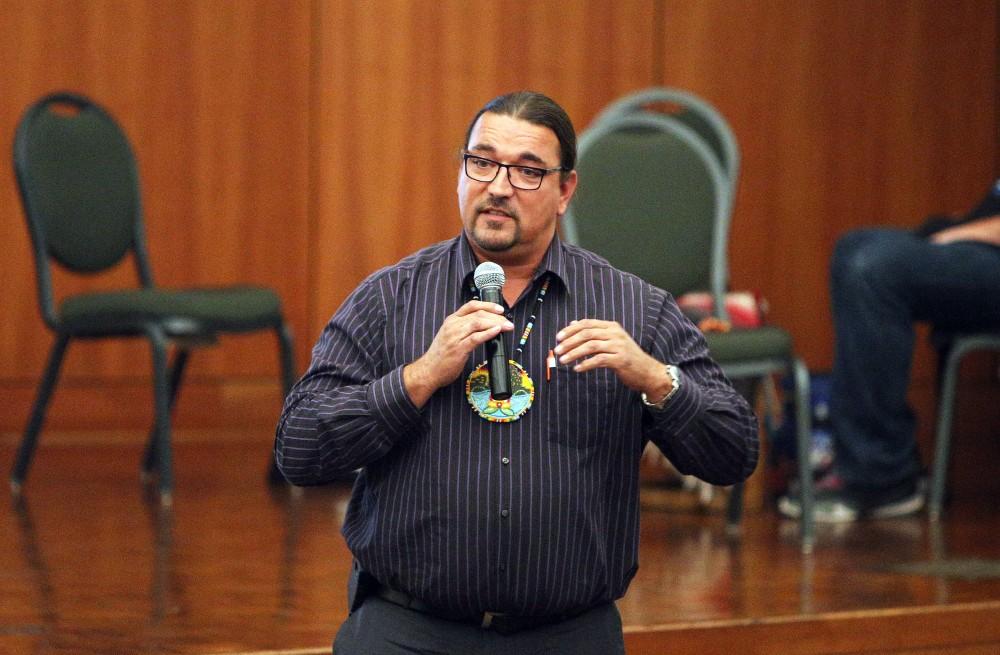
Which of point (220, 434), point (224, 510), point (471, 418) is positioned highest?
point (471, 418)

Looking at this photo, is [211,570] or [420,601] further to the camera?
[211,570]

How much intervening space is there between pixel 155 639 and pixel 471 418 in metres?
0.82

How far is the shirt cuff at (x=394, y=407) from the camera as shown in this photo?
1855 mm

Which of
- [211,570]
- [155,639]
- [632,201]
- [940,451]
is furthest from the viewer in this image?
[940,451]

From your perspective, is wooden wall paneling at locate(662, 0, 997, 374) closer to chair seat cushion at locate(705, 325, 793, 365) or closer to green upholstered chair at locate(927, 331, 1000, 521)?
green upholstered chair at locate(927, 331, 1000, 521)

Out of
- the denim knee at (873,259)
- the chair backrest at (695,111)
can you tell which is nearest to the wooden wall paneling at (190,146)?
the chair backrest at (695,111)

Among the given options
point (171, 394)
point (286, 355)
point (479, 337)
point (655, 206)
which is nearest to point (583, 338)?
point (479, 337)

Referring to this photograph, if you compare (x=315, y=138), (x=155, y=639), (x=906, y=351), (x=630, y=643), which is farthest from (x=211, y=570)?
(x=315, y=138)

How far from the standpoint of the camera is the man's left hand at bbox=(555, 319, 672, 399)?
179 cm

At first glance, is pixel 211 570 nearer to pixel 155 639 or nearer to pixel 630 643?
pixel 155 639

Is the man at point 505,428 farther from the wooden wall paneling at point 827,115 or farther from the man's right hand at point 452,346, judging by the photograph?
the wooden wall paneling at point 827,115

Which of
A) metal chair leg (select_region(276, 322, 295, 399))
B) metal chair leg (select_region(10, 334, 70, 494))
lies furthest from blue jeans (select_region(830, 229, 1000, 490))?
metal chair leg (select_region(10, 334, 70, 494))

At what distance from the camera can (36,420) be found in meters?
3.91

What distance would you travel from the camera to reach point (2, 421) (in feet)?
15.6
